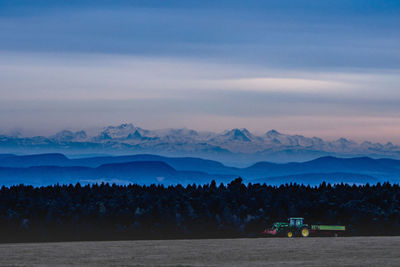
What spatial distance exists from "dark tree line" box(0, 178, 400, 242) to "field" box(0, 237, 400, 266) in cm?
3525

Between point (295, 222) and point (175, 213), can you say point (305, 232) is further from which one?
point (175, 213)

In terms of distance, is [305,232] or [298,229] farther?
[305,232]

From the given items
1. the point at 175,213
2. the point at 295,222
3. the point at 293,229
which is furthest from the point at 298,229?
the point at 175,213

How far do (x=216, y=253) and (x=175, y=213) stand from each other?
6429 centimetres

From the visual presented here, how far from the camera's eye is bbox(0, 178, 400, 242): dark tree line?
16062cm

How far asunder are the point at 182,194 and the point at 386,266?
354 ft

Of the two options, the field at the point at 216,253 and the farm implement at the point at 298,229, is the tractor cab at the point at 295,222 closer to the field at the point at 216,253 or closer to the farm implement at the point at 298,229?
the farm implement at the point at 298,229

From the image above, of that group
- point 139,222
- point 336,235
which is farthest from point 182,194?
point 336,235

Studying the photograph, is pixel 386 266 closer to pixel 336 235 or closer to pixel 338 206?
pixel 336 235

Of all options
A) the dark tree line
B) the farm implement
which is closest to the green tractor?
the farm implement

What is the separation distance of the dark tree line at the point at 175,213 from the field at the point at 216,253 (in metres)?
35.2

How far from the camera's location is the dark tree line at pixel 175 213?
527 feet

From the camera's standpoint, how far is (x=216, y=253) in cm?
10431

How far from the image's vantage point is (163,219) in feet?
544
